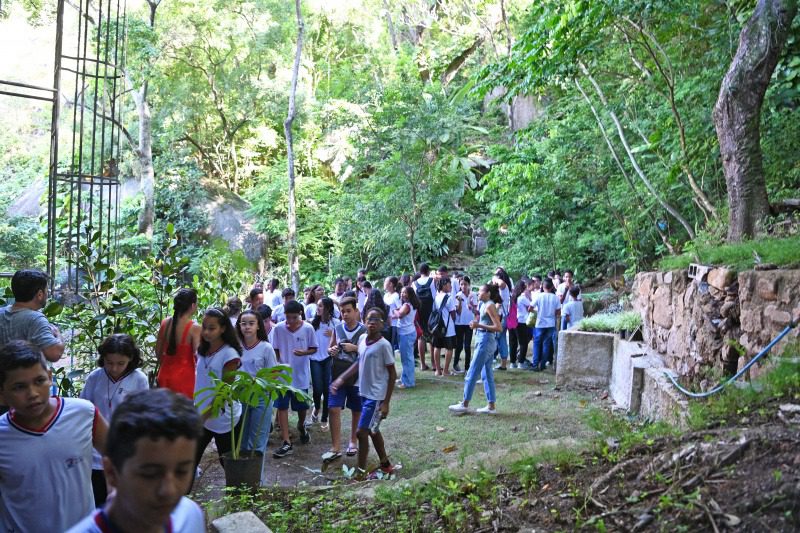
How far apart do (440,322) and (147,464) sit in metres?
10.7

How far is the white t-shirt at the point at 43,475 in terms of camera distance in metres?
2.71

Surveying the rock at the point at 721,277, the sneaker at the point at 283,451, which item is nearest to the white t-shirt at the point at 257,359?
the sneaker at the point at 283,451

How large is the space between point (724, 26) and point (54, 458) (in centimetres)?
1111

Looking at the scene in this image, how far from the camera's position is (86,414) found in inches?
116

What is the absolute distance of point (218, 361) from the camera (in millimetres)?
5828

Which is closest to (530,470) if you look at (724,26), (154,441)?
(154,441)

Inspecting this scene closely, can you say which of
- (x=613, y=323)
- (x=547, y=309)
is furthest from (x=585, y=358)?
(x=547, y=309)

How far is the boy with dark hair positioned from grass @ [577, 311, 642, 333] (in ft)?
27.7

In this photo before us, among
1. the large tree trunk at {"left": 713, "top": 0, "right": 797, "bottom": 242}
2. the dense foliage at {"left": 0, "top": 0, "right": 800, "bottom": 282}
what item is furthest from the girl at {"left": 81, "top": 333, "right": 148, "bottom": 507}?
the dense foliage at {"left": 0, "top": 0, "right": 800, "bottom": 282}

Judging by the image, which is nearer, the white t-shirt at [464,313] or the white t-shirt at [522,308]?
the white t-shirt at [464,313]

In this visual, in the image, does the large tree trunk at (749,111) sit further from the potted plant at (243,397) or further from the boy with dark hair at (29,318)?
the boy with dark hair at (29,318)

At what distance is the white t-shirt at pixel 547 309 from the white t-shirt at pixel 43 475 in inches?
417

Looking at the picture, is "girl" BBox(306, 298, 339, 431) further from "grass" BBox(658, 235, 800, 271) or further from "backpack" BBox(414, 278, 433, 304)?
"grass" BBox(658, 235, 800, 271)

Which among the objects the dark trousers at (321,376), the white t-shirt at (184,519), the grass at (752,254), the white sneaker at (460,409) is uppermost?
the grass at (752,254)
